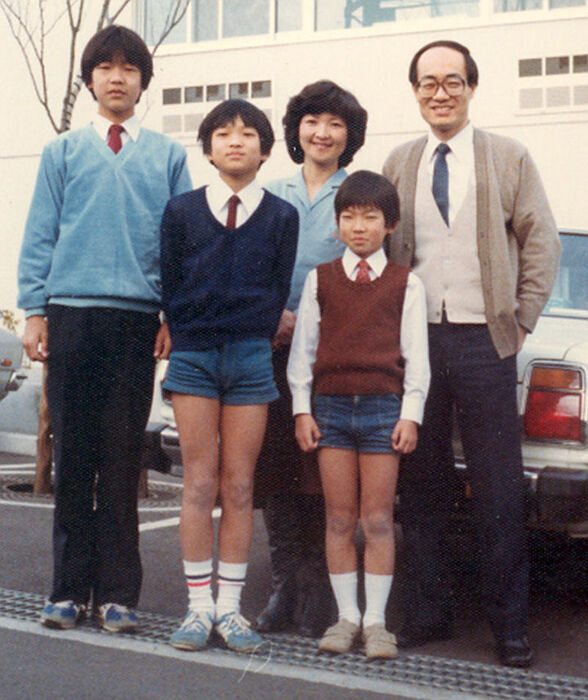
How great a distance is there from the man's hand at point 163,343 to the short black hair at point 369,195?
0.73 meters

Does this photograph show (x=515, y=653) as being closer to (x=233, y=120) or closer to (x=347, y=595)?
(x=347, y=595)

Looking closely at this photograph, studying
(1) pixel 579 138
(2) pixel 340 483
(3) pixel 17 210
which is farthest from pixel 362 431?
(3) pixel 17 210

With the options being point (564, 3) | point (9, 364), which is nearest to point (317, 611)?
point (9, 364)

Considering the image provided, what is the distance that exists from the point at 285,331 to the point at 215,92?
10.3 m

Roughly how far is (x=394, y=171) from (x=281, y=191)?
42 cm

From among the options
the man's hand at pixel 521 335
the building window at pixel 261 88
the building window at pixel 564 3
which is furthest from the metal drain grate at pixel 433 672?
the building window at pixel 261 88

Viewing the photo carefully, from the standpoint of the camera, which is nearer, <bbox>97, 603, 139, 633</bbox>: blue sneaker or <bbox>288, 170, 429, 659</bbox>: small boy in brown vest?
<bbox>288, 170, 429, 659</bbox>: small boy in brown vest

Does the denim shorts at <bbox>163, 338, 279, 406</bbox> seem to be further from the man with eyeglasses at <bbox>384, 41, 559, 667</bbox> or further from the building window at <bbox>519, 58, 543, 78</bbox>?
the building window at <bbox>519, 58, 543, 78</bbox>

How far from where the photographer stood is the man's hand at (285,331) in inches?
153

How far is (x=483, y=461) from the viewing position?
147 inches

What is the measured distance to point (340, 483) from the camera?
12.0ft

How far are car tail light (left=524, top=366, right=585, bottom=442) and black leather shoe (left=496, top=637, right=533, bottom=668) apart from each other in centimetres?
74

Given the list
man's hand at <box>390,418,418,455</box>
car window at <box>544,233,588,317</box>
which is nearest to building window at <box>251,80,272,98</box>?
car window at <box>544,233,588,317</box>

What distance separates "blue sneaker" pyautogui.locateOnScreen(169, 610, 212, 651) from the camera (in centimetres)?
359
